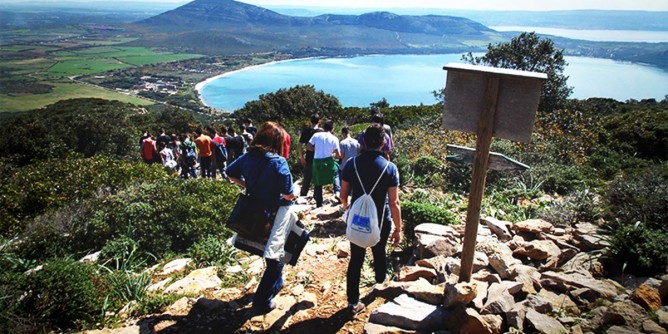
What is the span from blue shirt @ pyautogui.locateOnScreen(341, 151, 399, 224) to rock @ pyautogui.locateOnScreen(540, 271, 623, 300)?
170 centimetres

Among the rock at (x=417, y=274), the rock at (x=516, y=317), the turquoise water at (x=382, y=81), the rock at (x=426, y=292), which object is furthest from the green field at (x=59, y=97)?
the rock at (x=516, y=317)

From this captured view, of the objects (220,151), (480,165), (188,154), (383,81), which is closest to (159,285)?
(480,165)

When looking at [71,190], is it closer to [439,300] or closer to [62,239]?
[62,239]

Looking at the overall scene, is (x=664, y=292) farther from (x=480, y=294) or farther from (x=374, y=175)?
(x=374, y=175)

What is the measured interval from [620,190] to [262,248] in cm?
509

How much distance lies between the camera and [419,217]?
214 inches

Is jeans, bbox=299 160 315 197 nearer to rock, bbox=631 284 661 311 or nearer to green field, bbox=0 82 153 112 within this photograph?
rock, bbox=631 284 661 311

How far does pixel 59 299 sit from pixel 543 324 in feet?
13.0

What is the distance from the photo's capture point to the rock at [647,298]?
3.19m

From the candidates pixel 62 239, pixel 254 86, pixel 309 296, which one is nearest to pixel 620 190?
pixel 309 296

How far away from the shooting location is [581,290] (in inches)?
138

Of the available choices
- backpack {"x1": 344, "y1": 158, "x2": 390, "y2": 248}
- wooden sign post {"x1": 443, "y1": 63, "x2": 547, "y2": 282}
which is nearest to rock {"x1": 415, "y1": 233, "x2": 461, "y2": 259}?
wooden sign post {"x1": 443, "y1": 63, "x2": 547, "y2": 282}

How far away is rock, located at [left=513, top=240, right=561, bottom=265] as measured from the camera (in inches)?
170

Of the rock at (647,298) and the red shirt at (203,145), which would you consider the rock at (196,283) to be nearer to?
the rock at (647,298)
